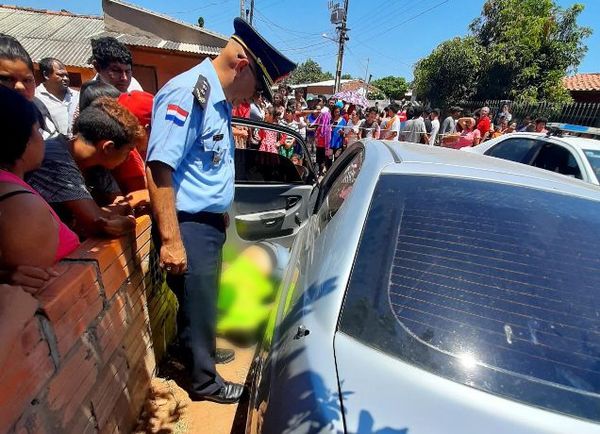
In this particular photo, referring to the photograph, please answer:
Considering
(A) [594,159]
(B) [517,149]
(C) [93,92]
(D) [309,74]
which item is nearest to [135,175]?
(C) [93,92]

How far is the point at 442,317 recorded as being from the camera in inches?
40.1

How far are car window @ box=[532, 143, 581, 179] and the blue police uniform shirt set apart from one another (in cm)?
435

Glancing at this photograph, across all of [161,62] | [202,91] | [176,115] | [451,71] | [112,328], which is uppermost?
[451,71]

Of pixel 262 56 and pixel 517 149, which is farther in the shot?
pixel 517 149

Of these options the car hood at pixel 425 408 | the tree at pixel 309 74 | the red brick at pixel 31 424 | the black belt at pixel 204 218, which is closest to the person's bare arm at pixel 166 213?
the black belt at pixel 204 218

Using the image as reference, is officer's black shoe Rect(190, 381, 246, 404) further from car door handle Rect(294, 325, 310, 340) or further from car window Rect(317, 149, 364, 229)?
car door handle Rect(294, 325, 310, 340)

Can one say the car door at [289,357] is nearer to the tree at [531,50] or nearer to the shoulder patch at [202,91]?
the shoulder patch at [202,91]

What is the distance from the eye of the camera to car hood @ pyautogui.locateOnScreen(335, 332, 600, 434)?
0.79 m

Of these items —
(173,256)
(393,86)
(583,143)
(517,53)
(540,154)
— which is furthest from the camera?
(393,86)

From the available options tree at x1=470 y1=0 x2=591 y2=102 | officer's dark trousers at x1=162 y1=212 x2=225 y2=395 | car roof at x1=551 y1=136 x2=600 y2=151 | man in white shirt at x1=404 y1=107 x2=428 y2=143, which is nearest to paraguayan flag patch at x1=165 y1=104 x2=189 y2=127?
officer's dark trousers at x1=162 y1=212 x2=225 y2=395

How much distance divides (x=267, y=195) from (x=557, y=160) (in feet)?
12.7

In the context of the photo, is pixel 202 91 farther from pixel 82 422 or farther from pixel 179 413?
pixel 179 413

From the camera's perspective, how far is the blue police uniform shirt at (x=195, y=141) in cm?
167

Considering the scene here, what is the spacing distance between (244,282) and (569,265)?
2074 mm
